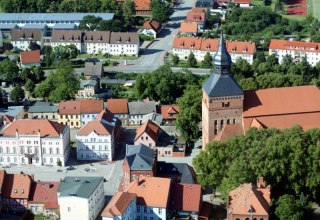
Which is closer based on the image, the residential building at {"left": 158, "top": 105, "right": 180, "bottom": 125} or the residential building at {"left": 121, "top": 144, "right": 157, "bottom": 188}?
the residential building at {"left": 121, "top": 144, "right": 157, "bottom": 188}

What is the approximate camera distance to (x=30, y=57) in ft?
449

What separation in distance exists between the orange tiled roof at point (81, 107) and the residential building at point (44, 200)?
2733 centimetres

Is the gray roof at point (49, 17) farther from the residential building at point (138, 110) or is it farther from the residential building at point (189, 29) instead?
the residential building at point (138, 110)

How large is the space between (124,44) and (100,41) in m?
5.64

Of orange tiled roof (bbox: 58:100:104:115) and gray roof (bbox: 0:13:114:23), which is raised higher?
gray roof (bbox: 0:13:114:23)

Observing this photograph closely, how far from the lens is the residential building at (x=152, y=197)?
247 feet

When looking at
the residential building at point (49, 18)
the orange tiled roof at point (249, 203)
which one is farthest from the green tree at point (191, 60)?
the orange tiled roof at point (249, 203)

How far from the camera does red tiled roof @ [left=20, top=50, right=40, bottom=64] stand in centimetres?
13605

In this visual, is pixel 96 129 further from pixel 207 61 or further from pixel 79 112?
pixel 207 61

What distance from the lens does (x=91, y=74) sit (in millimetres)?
127938

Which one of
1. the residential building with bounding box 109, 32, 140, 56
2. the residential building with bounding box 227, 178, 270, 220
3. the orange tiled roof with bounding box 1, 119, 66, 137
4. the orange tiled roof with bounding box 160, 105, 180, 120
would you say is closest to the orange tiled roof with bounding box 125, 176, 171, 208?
the residential building with bounding box 227, 178, 270, 220

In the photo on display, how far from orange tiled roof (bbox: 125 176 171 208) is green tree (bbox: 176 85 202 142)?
22.6 metres

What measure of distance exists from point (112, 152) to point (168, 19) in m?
84.1

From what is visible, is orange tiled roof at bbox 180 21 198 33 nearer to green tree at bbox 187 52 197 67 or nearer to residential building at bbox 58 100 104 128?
green tree at bbox 187 52 197 67
